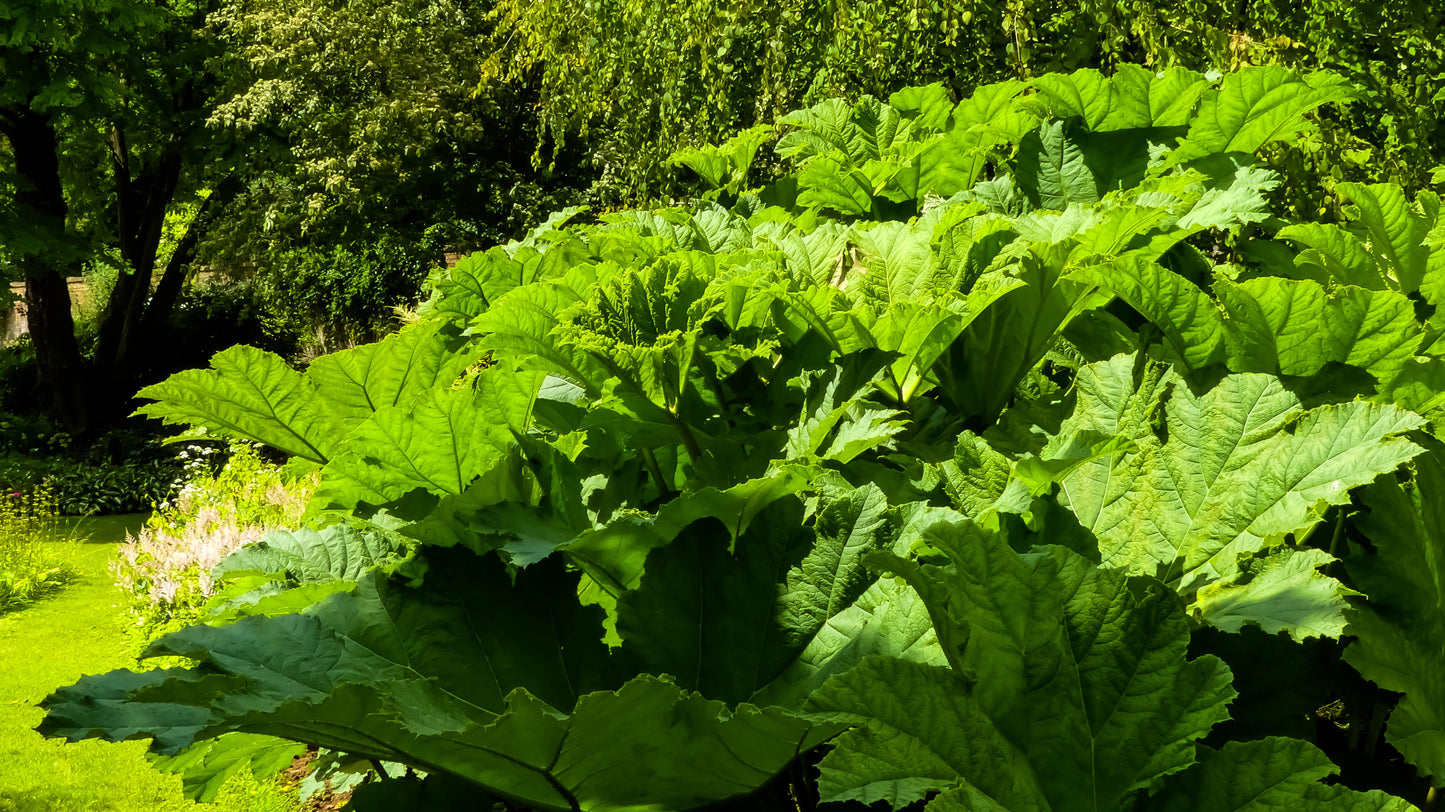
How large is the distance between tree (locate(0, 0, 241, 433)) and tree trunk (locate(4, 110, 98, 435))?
2cm

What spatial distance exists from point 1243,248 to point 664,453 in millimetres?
758

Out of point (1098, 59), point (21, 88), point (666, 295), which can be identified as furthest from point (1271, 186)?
point (21, 88)

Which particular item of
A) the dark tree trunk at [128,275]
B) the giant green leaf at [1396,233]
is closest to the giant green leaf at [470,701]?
the giant green leaf at [1396,233]

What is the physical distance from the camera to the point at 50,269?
50.1 ft

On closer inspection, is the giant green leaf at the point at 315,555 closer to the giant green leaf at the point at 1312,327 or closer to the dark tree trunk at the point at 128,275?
the giant green leaf at the point at 1312,327

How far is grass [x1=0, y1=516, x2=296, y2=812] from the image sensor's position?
575 centimetres

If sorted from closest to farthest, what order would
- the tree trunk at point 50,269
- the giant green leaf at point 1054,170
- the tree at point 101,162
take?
the giant green leaf at point 1054,170, the tree at point 101,162, the tree trunk at point 50,269

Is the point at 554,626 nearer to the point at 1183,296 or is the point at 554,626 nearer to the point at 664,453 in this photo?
the point at 664,453

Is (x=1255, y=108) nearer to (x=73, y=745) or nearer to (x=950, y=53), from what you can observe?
(x=950, y=53)

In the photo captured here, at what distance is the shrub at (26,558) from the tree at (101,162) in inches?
138

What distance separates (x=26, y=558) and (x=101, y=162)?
11.2 meters

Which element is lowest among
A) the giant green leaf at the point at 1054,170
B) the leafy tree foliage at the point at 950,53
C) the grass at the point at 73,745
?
the grass at the point at 73,745

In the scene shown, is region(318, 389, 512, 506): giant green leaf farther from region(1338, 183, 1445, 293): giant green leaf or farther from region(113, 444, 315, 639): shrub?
region(113, 444, 315, 639): shrub

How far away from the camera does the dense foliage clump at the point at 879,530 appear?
0.58m
